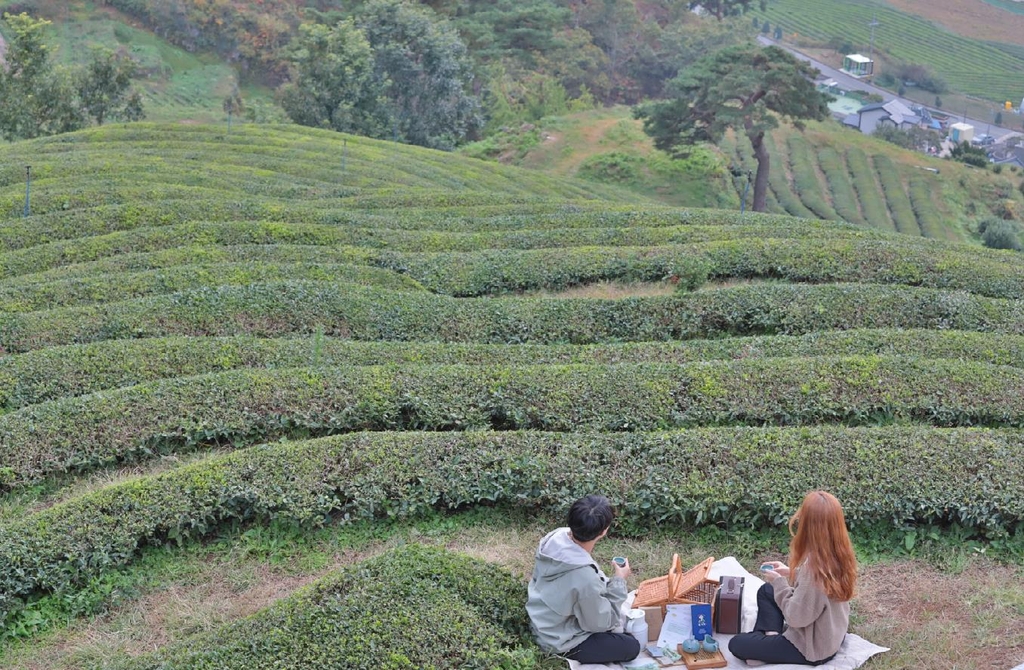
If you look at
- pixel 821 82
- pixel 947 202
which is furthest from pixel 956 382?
pixel 821 82

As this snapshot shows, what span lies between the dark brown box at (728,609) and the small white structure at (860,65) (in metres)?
91.3

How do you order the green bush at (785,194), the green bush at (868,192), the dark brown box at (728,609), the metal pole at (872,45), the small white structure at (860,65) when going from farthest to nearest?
the metal pole at (872,45) < the small white structure at (860,65) < the green bush at (868,192) < the green bush at (785,194) < the dark brown box at (728,609)

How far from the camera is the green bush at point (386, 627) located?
7.14 m

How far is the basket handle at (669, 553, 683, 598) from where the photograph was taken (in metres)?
7.79

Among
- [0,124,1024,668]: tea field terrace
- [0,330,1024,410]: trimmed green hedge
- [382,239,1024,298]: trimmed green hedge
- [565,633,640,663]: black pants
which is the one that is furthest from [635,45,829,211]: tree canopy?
[565,633,640,663]: black pants

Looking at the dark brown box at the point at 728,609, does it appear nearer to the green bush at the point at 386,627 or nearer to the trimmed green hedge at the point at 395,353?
the green bush at the point at 386,627

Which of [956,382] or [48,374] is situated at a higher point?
[956,382]

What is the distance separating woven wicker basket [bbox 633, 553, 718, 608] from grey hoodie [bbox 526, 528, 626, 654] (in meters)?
0.55

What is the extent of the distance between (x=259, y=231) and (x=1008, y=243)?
126ft

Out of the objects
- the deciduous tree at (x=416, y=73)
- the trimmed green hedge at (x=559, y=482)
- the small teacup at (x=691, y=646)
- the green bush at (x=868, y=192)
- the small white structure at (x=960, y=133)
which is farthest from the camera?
the small white structure at (x=960, y=133)

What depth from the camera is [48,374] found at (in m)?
11.7

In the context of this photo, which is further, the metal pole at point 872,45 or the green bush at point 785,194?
the metal pole at point 872,45

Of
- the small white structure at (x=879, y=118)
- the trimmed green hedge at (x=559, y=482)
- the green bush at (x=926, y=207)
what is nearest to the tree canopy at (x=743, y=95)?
the green bush at (x=926, y=207)

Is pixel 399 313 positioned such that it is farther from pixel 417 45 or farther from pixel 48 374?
pixel 417 45
